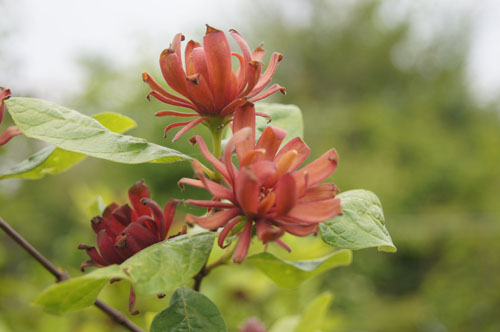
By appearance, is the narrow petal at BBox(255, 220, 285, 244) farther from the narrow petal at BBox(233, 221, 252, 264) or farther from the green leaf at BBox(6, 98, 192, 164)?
the green leaf at BBox(6, 98, 192, 164)

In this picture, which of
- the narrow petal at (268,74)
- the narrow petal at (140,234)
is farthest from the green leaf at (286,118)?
the narrow petal at (140,234)

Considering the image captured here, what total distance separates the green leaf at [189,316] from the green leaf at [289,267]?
11 cm

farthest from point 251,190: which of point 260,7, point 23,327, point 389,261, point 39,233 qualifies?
point 260,7

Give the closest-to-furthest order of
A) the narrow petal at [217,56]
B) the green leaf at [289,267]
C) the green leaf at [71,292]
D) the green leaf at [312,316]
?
the green leaf at [71,292] → the narrow petal at [217,56] → the green leaf at [289,267] → the green leaf at [312,316]

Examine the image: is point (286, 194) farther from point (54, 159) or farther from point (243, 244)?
point (54, 159)

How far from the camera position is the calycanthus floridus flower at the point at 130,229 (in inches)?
17.5

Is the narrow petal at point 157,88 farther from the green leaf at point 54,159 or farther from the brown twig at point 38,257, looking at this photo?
the brown twig at point 38,257

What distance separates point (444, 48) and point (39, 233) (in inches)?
408

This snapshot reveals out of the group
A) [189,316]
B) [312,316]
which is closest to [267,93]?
[189,316]

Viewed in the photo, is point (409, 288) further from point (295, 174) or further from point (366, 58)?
point (366, 58)

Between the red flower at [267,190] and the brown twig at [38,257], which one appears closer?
the red flower at [267,190]

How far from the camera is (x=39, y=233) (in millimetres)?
3375

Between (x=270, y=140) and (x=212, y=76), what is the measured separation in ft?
0.31

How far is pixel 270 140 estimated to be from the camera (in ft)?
1.37
